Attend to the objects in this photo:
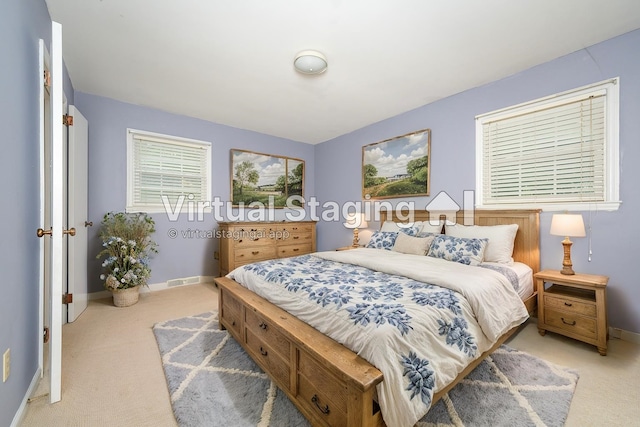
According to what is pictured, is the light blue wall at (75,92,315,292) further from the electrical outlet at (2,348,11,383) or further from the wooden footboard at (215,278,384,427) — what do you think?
the electrical outlet at (2,348,11,383)

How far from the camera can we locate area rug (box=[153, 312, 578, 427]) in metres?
1.42

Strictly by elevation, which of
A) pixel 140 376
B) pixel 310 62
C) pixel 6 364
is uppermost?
pixel 310 62

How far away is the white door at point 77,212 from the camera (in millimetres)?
2605

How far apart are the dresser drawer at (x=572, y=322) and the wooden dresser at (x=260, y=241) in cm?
326

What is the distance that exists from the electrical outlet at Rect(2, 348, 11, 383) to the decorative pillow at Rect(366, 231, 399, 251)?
3.06m

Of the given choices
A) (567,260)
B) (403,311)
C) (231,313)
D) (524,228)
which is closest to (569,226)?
(567,260)

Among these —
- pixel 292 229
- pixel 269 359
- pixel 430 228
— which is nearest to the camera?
pixel 269 359

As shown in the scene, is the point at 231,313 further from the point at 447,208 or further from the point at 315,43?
the point at 447,208

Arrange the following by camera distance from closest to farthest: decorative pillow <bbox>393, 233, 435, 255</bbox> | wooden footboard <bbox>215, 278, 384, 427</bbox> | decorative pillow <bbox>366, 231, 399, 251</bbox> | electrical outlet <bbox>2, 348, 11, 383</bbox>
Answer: wooden footboard <bbox>215, 278, 384, 427</bbox> < electrical outlet <bbox>2, 348, 11, 383</bbox> < decorative pillow <bbox>393, 233, 435, 255</bbox> < decorative pillow <bbox>366, 231, 399, 251</bbox>

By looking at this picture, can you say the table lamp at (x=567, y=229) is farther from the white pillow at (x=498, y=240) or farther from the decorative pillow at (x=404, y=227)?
the decorative pillow at (x=404, y=227)

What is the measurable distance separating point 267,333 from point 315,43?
2.33 metres

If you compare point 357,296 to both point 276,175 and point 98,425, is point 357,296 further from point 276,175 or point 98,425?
point 276,175

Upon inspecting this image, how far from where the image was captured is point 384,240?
132 inches

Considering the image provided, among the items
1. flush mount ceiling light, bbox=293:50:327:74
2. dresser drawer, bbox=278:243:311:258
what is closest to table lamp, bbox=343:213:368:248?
dresser drawer, bbox=278:243:311:258
